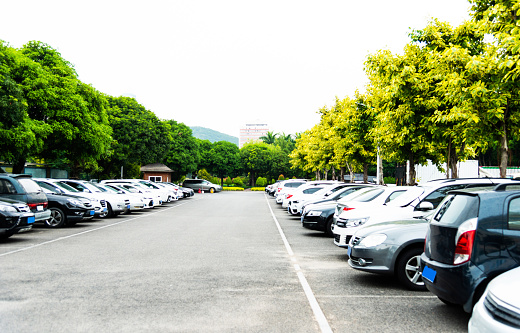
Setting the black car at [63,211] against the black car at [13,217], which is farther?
the black car at [63,211]

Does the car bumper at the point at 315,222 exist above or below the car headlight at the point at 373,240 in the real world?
below

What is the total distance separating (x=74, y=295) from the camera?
6305 millimetres

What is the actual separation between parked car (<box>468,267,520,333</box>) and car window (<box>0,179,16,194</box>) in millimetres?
13000

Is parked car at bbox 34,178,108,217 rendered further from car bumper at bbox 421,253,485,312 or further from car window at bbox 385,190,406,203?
car bumper at bbox 421,253,485,312

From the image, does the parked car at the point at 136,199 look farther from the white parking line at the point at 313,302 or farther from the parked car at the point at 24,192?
the white parking line at the point at 313,302

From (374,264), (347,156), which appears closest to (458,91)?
(374,264)

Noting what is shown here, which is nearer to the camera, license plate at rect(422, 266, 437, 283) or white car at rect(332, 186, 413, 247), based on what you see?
license plate at rect(422, 266, 437, 283)

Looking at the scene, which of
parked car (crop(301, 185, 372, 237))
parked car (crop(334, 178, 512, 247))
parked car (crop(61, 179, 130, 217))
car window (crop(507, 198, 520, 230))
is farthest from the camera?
parked car (crop(61, 179, 130, 217))

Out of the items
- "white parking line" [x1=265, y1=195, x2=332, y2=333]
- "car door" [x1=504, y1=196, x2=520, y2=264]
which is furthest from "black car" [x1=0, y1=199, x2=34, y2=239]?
"car door" [x1=504, y1=196, x2=520, y2=264]

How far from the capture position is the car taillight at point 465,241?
476 centimetres

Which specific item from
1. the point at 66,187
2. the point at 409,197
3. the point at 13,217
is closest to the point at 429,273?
the point at 409,197

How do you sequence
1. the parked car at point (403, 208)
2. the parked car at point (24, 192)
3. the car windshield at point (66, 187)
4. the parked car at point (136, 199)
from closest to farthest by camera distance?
1. the parked car at point (403, 208)
2. the parked car at point (24, 192)
3. the car windshield at point (66, 187)
4. the parked car at point (136, 199)

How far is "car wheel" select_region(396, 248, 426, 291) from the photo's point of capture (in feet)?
22.8

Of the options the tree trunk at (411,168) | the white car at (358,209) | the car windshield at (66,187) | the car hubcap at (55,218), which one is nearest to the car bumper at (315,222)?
the white car at (358,209)
